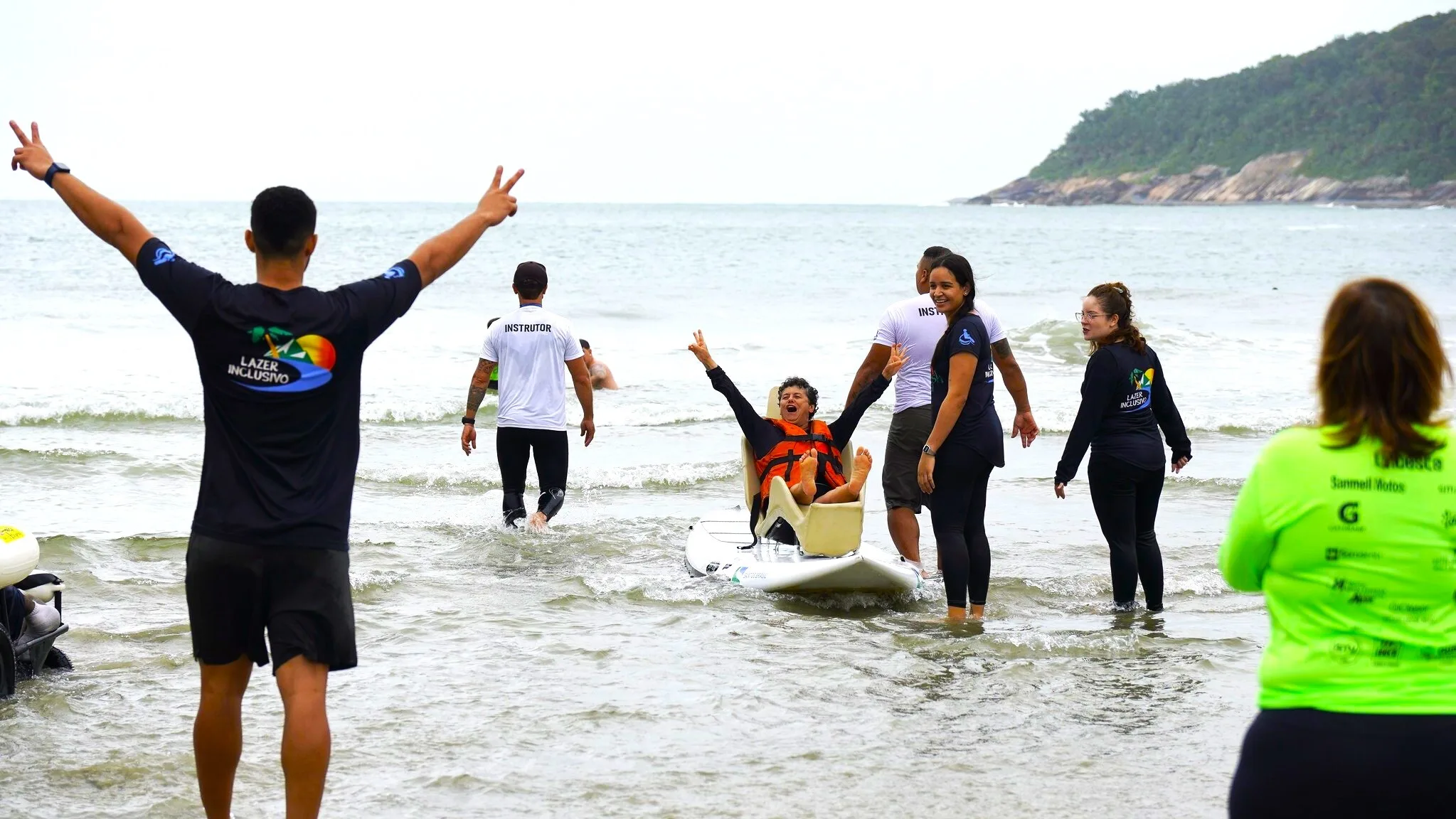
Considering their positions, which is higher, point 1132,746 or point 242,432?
point 242,432

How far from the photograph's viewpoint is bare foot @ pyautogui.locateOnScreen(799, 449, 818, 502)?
7766 mm

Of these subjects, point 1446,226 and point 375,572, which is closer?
point 375,572

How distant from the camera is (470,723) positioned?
536 centimetres

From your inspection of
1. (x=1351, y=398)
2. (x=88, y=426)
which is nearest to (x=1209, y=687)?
(x=1351, y=398)

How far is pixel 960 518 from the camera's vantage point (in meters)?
6.93

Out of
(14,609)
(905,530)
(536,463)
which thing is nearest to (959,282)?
(905,530)

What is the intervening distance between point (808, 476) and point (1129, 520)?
1.76m

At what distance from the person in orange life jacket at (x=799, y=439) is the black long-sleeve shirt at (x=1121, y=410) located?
1.35 m

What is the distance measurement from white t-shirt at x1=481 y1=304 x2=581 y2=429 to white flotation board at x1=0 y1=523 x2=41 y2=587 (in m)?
3.80

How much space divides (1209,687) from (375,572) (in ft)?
15.7

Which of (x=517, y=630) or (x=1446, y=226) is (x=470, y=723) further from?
(x=1446, y=226)

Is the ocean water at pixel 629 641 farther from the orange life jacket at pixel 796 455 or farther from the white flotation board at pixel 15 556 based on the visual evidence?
the orange life jacket at pixel 796 455

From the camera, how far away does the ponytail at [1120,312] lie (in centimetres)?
669

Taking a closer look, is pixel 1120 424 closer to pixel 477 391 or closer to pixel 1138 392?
pixel 1138 392
